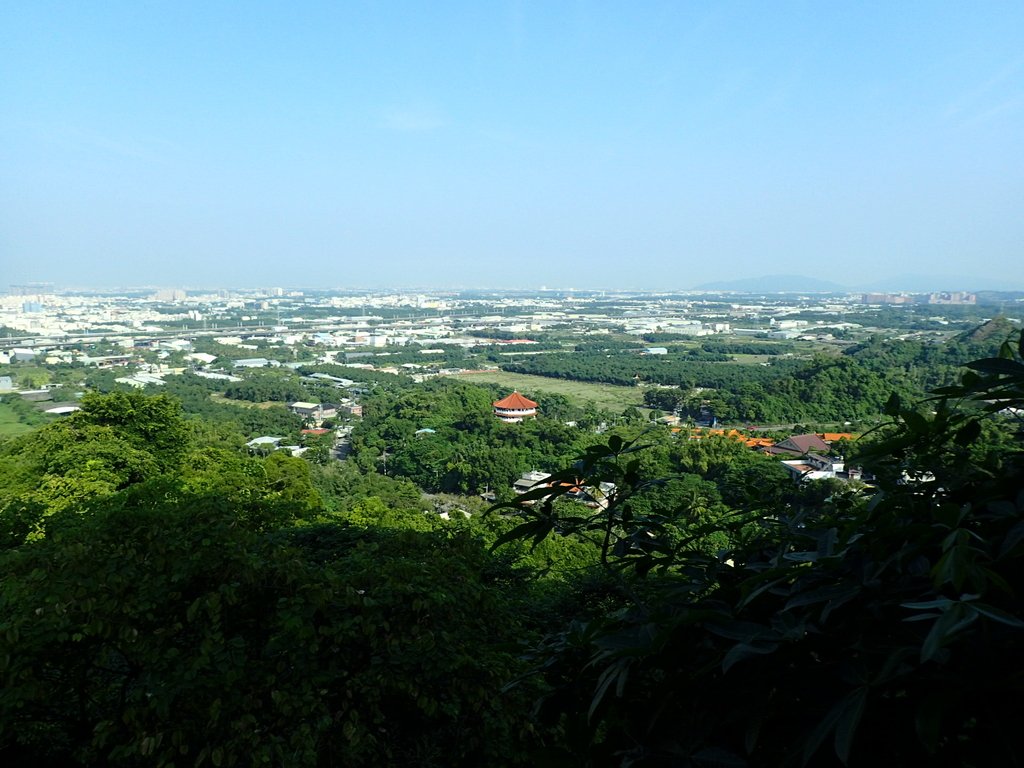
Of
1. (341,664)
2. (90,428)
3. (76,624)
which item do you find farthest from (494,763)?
(90,428)

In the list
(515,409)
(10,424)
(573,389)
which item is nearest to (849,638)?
(515,409)

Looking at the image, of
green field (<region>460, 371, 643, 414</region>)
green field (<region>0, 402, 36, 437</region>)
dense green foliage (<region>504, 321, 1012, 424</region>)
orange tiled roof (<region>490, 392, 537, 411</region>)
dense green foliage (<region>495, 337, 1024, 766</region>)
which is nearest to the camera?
dense green foliage (<region>495, 337, 1024, 766</region>)

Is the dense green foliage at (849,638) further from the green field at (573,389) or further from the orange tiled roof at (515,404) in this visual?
the green field at (573,389)

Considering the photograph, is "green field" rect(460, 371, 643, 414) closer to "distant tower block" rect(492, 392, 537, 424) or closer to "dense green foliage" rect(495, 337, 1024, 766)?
"distant tower block" rect(492, 392, 537, 424)

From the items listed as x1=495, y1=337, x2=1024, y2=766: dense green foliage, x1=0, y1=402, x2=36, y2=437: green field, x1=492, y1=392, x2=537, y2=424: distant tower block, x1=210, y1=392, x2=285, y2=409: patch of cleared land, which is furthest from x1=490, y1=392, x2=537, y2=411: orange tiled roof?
x1=495, y1=337, x2=1024, y2=766: dense green foliage

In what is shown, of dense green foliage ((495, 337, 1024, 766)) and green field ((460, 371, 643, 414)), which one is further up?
dense green foliage ((495, 337, 1024, 766))

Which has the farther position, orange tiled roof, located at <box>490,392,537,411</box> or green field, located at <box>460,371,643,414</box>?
green field, located at <box>460,371,643,414</box>
